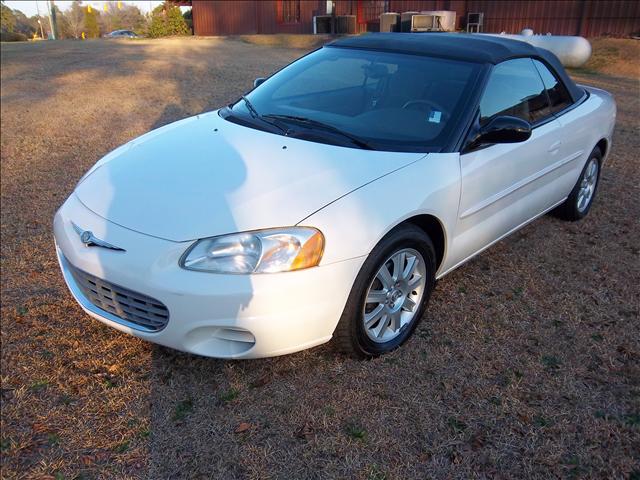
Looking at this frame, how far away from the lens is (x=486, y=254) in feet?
14.1

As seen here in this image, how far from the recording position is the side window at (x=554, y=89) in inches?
162

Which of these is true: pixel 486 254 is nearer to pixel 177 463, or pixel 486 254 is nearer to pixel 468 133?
pixel 468 133

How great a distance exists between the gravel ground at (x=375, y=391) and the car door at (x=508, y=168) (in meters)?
0.45

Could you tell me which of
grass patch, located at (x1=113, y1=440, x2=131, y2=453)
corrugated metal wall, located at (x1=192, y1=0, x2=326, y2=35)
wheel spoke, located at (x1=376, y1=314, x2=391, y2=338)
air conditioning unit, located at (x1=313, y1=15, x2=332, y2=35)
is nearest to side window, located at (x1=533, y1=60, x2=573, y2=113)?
wheel spoke, located at (x1=376, y1=314, x2=391, y2=338)

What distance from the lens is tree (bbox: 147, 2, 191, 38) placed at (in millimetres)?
30016

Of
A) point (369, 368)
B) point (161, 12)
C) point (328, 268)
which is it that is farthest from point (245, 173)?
point (161, 12)

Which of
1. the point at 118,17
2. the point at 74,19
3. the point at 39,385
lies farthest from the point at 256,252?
the point at 118,17

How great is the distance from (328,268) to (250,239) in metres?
0.37

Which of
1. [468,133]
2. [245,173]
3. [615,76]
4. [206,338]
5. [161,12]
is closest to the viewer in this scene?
[206,338]

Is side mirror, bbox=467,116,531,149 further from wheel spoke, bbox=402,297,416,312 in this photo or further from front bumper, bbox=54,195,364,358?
front bumper, bbox=54,195,364,358

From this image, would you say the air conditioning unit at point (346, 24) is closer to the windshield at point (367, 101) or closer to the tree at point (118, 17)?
the windshield at point (367, 101)

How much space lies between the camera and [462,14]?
23.2 m

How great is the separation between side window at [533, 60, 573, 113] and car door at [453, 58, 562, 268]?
85 mm

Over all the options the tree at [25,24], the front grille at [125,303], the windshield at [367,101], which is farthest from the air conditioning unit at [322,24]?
the tree at [25,24]
